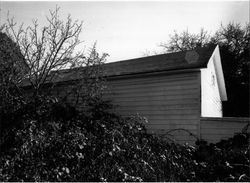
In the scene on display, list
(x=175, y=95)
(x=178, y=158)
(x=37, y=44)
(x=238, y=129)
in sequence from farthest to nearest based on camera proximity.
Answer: (x=175, y=95) → (x=238, y=129) → (x=37, y=44) → (x=178, y=158)

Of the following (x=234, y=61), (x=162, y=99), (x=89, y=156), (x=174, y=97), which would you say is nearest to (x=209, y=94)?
(x=174, y=97)

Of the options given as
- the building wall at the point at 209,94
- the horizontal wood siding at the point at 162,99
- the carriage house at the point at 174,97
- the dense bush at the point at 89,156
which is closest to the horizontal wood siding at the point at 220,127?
the carriage house at the point at 174,97

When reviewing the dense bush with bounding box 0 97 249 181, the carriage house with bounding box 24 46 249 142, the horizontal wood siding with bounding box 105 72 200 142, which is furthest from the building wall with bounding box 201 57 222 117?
the dense bush with bounding box 0 97 249 181

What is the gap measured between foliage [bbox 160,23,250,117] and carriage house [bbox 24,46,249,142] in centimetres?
975

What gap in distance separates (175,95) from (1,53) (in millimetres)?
6357

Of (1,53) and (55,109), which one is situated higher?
(1,53)

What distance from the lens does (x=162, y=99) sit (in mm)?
9742

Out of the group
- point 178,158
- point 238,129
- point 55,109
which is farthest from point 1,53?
point 238,129

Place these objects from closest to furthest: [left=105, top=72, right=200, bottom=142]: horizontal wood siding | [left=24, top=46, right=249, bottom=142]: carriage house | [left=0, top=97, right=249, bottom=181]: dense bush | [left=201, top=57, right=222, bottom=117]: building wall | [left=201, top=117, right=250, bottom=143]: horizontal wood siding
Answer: [left=0, top=97, right=249, bottom=181]: dense bush → [left=201, top=117, right=250, bottom=143]: horizontal wood siding → [left=24, top=46, right=249, bottom=142]: carriage house → [left=105, top=72, right=200, bottom=142]: horizontal wood siding → [left=201, top=57, right=222, bottom=117]: building wall

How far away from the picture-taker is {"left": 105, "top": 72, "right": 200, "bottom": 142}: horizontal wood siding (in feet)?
29.4

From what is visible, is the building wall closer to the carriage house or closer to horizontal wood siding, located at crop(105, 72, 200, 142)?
the carriage house

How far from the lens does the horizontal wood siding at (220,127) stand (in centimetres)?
792

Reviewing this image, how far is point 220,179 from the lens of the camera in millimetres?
5062

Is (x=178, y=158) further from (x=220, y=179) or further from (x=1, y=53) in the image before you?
(x=1, y=53)
